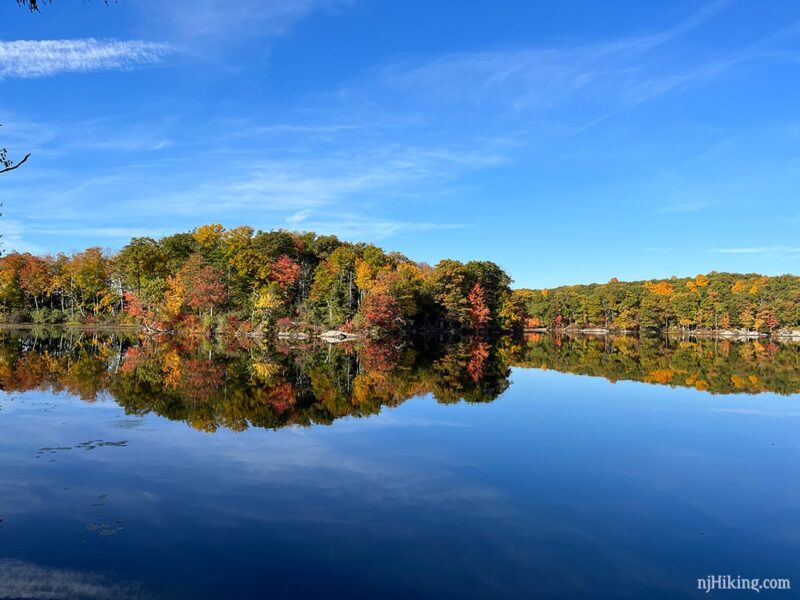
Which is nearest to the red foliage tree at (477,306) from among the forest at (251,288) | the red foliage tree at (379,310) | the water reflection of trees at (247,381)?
the forest at (251,288)

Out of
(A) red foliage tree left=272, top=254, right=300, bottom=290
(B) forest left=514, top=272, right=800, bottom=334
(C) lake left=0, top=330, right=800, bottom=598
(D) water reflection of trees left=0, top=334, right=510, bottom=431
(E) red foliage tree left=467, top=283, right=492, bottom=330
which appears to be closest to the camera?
(C) lake left=0, top=330, right=800, bottom=598

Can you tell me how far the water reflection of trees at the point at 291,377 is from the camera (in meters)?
14.3

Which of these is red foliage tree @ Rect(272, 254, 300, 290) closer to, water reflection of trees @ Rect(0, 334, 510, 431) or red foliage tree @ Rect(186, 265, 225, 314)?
red foliage tree @ Rect(186, 265, 225, 314)

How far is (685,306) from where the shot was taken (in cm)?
8938

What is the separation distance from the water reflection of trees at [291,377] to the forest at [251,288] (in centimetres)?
1854

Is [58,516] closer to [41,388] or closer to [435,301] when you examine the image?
[41,388]

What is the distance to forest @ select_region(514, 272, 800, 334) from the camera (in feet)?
278

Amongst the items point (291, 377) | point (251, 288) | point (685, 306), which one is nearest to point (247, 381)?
point (291, 377)

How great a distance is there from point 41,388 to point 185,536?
44.9ft

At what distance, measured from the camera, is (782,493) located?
8.14 metres

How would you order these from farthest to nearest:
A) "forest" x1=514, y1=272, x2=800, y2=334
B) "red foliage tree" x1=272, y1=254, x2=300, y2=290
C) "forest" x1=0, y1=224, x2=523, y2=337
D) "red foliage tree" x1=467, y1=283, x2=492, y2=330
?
"forest" x1=514, y1=272, x2=800, y2=334
"red foliage tree" x1=467, y1=283, x2=492, y2=330
"red foliage tree" x1=272, y1=254, x2=300, y2=290
"forest" x1=0, y1=224, x2=523, y2=337

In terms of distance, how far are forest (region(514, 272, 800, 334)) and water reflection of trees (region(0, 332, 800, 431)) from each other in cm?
5095

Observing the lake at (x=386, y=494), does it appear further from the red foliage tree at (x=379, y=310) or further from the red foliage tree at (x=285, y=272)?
the red foliage tree at (x=285, y=272)

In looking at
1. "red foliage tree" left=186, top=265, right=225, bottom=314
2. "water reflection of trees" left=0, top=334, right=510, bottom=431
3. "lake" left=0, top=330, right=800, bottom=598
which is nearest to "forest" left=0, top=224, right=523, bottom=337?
"red foliage tree" left=186, top=265, right=225, bottom=314
